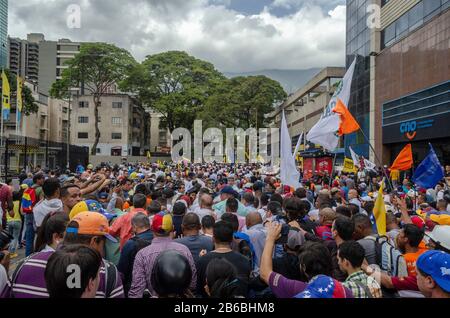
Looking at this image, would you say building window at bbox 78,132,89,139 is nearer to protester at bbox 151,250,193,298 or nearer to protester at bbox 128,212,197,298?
protester at bbox 128,212,197,298

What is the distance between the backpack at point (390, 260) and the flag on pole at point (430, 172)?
4.71m

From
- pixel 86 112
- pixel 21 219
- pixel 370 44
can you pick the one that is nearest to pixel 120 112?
pixel 86 112

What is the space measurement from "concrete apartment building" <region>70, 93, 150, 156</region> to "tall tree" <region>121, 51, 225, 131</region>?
20.2ft

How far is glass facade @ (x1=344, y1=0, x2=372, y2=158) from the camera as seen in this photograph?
33.6 metres

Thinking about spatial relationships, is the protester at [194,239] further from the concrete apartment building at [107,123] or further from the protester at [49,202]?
the concrete apartment building at [107,123]

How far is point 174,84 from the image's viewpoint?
174 ft

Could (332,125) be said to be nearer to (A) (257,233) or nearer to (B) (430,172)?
(B) (430,172)

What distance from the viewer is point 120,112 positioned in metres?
57.7

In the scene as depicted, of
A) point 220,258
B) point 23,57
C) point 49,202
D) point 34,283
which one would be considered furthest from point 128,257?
point 23,57

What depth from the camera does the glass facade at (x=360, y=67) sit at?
3359cm

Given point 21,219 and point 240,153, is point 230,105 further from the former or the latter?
point 21,219

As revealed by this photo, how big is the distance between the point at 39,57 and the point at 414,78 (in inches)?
2147

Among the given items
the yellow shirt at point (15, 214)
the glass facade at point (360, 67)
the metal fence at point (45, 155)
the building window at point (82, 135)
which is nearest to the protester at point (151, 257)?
the yellow shirt at point (15, 214)
